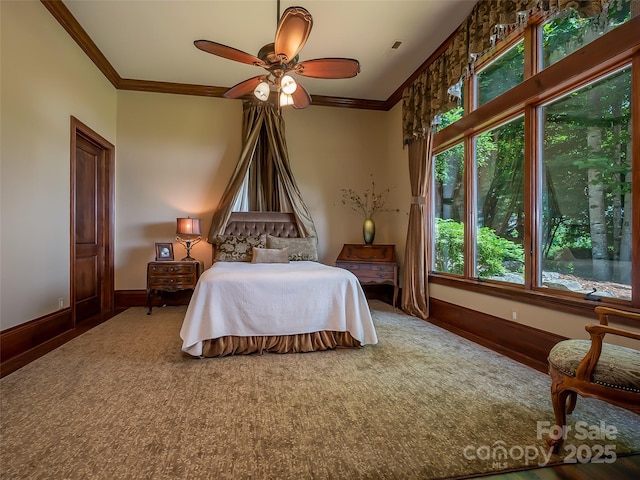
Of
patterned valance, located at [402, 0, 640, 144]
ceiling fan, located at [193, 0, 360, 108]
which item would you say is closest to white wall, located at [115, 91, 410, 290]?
patterned valance, located at [402, 0, 640, 144]

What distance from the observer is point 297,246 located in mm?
4414

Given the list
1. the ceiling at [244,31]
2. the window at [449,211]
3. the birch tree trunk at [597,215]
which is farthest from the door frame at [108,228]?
the birch tree trunk at [597,215]

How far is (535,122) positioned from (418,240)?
1.87 metres

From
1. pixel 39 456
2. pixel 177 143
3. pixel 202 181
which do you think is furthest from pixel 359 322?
pixel 177 143

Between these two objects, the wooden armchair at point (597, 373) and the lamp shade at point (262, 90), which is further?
the lamp shade at point (262, 90)

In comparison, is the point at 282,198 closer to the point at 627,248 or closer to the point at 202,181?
the point at 202,181

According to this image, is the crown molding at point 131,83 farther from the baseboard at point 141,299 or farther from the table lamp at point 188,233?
the baseboard at point 141,299

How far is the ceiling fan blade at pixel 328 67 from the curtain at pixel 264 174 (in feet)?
6.89

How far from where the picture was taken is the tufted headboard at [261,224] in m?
4.68

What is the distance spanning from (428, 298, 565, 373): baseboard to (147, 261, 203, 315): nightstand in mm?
3120

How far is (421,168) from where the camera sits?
14.1 ft

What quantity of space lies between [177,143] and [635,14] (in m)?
4.99

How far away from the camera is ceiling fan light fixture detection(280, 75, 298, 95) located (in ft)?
8.54

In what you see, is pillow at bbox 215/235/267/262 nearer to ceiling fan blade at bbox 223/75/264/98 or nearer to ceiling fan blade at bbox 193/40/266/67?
ceiling fan blade at bbox 223/75/264/98
